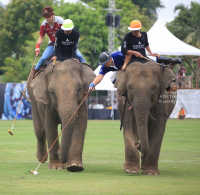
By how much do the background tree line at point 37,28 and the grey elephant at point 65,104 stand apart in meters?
47.1

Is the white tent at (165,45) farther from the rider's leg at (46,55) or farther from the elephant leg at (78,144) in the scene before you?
the elephant leg at (78,144)

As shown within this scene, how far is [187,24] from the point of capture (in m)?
72.0

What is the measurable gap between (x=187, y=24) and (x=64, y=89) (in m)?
61.5

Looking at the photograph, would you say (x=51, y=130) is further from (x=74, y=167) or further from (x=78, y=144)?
(x=74, y=167)

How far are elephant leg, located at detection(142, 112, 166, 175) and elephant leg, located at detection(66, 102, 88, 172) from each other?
1.42 m

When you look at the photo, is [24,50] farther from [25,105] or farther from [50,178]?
[50,178]

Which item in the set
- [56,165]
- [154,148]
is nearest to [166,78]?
[154,148]

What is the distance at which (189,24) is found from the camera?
236 ft

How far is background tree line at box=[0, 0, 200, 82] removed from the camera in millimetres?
63000

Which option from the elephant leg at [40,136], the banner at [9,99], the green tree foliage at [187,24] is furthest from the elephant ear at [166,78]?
Answer: the green tree foliage at [187,24]

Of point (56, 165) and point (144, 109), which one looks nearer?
point (144, 109)

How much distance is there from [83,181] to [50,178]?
82 centimetres

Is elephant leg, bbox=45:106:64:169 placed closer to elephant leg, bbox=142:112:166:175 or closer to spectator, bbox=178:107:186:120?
elephant leg, bbox=142:112:166:175

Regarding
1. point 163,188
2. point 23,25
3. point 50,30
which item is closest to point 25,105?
point 23,25
